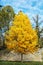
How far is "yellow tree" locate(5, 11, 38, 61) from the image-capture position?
40.1 metres

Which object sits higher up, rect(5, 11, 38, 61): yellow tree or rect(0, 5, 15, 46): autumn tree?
rect(0, 5, 15, 46): autumn tree

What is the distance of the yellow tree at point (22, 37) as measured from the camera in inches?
1577

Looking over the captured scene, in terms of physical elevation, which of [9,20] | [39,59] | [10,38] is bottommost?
[39,59]

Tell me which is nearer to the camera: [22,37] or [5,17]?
[22,37]

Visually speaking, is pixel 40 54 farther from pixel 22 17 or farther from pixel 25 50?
pixel 22 17

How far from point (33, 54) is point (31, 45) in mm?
1905

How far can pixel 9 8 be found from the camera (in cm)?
4566

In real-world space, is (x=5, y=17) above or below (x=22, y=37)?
above

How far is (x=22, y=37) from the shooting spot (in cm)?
4009

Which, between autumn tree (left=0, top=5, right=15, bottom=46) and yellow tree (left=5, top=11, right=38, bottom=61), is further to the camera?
autumn tree (left=0, top=5, right=15, bottom=46)

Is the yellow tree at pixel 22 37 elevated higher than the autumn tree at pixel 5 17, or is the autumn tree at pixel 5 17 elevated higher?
the autumn tree at pixel 5 17

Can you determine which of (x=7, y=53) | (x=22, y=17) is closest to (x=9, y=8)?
(x=22, y=17)

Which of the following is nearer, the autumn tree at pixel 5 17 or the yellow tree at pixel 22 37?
the yellow tree at pixel 22 37

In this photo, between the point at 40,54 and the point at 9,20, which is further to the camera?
the point at 9,20
